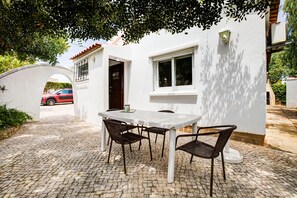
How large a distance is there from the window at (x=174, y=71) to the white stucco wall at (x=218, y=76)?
25 centimetres

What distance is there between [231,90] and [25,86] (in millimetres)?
8156

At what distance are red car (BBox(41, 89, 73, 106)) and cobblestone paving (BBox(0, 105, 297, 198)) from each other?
492 inches

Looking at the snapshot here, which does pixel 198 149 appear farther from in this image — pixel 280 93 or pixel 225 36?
pixel 280 93

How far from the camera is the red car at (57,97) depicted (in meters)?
14.7

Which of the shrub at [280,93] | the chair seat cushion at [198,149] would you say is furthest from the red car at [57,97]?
the shrub at [280,93]

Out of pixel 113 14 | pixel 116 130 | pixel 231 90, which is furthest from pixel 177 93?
→ pixel 113 14

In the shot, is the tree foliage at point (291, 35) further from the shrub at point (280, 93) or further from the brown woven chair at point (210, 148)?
the brown woven chair at point (210, 148)

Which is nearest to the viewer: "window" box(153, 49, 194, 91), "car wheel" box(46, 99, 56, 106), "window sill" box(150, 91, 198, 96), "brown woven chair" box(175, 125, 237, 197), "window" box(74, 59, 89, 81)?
"brown woven chair" box(175, 125, 237, 197)

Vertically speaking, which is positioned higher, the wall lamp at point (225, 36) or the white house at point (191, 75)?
the wall lamp at point (225, 36)

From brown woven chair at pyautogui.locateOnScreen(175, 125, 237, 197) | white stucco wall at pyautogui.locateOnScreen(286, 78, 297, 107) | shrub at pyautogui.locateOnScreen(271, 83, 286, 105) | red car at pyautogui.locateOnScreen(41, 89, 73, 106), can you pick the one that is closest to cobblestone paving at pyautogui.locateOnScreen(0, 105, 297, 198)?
brown woven chair at pyautogui.locateOnScreen(175, 125, 237, 197)

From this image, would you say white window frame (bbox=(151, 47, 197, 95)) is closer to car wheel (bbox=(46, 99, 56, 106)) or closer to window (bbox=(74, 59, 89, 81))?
window (bbox=(74, 59, 89, 81))

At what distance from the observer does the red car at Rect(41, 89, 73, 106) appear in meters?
14.7

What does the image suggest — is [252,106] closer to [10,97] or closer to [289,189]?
[289,189]

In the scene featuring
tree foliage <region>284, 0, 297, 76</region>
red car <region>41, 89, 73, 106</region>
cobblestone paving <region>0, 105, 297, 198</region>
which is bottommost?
cobblestone paving <region>0, 105, 297, 198</region>
